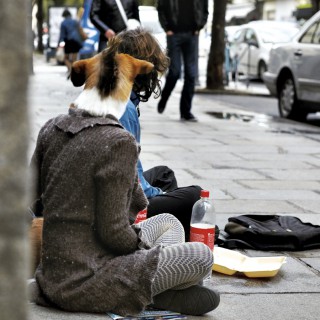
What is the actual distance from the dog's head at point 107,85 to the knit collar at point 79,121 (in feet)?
0.07

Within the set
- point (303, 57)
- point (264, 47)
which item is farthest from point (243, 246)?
point (264, 47)

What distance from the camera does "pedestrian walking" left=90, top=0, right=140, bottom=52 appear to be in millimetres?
10289

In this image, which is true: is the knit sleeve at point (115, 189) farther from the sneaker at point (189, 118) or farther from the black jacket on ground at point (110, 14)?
the sneaker at point (189, 118)

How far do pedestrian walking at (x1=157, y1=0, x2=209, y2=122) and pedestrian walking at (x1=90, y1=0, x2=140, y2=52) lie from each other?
0.57 metres

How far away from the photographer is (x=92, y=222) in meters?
2.88

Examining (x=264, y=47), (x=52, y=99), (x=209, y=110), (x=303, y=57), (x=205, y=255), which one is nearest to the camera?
(x=205, y=255)

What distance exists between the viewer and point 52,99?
1465 centimetres

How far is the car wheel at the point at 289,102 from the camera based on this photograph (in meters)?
12.1

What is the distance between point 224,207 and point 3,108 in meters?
4.95

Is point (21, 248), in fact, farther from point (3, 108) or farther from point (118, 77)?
point (118, 77)

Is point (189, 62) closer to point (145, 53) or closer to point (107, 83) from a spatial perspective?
point (145, 53)

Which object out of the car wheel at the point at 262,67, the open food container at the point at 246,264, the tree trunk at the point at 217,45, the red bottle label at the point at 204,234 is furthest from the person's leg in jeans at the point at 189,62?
the car wheel at the point at 262,67

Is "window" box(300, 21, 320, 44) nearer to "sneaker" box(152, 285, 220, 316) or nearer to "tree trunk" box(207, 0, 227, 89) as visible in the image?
"tree trunk" box(207, 0, 227, 89)

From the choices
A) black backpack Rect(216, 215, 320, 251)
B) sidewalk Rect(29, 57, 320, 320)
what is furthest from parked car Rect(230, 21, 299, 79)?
black backpack Rect(216, 215, 320, 251)
